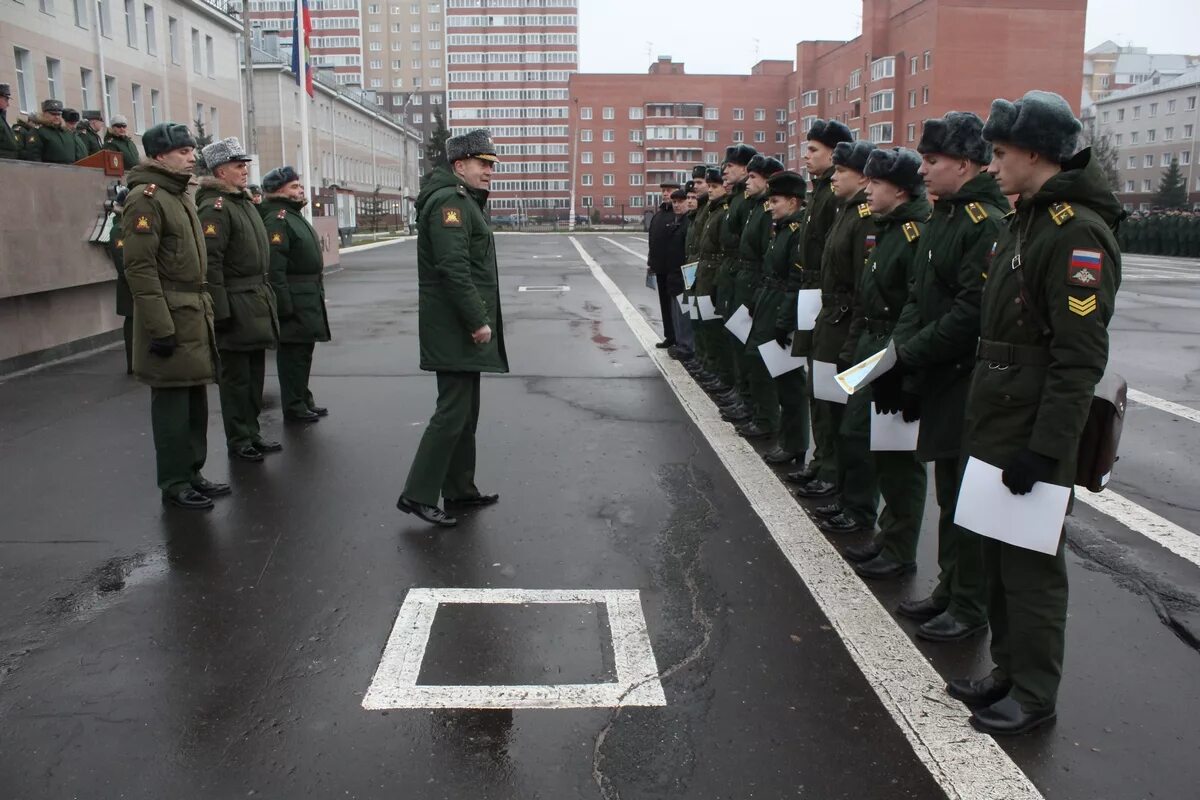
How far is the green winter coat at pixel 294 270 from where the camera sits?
7957 mm

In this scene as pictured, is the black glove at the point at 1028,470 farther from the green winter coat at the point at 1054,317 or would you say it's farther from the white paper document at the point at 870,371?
the white paper document at the point at 870,371

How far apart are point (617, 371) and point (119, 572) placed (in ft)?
21.4

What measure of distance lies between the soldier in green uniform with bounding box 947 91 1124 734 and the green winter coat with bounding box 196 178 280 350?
208 inches

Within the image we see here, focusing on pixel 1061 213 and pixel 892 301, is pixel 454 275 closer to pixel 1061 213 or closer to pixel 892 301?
pixel 892 301

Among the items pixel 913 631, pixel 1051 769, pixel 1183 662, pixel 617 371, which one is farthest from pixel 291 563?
pixel 617 371

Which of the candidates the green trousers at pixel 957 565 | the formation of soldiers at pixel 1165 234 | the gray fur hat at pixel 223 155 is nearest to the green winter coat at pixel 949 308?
the green trousers at pixel 957 565

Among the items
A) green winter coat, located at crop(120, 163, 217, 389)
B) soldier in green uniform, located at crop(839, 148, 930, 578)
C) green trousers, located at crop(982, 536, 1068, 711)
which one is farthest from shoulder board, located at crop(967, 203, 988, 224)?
green winter coat, located at crop(120, 163, 217, 389)

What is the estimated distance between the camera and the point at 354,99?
8350cm

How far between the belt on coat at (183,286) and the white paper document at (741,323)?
3781 millimetres

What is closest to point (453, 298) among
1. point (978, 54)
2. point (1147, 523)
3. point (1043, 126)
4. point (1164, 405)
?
point (1043, 126)

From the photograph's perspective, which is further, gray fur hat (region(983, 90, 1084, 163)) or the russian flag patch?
gray fur hat (region(983, 90, 1084, 163))

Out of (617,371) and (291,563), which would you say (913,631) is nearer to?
(291,563)

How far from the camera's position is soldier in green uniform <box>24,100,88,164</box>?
1355cm

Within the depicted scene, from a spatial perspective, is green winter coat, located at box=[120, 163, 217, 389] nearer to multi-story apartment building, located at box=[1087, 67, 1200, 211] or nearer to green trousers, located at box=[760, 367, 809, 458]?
green trousers, located at box=[760, 367, 809, 458]
